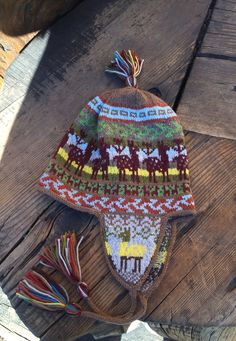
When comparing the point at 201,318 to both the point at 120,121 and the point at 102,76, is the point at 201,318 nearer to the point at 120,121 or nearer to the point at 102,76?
the point at 120,121

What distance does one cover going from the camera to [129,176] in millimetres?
1311

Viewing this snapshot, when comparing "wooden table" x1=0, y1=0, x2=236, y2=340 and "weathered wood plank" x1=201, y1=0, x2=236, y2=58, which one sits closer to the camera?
"wooden table" x1=0, y1=0, x2=236, y2=340

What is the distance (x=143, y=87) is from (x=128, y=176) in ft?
1.04

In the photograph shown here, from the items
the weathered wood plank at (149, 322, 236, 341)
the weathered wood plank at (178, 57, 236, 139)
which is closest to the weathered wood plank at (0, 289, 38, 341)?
the weathered wood plank at (149, 322, 236, 341)

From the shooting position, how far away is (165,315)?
1.21 metres

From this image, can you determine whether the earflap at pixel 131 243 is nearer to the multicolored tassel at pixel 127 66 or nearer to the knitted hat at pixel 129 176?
the knitted hat at pixel 129 176

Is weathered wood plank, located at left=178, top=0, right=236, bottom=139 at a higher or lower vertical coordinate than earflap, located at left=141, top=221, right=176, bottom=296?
higher

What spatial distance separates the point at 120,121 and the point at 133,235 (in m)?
0.36

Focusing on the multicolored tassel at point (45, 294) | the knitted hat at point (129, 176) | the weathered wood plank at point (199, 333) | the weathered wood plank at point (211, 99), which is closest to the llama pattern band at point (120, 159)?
the knitted hat at point (129, 176)

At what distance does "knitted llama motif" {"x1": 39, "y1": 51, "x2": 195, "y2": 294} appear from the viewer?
49.9 inches

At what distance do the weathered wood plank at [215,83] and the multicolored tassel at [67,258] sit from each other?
518mm

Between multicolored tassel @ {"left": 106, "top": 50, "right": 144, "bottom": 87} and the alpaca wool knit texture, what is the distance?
51mm

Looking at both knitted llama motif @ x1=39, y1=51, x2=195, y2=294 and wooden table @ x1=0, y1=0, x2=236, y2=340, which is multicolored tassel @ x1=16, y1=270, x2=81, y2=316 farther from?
knitted llama motif @ x1=39, y1=51, x2=195, y2=294

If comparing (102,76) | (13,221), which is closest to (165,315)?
(13,221)
